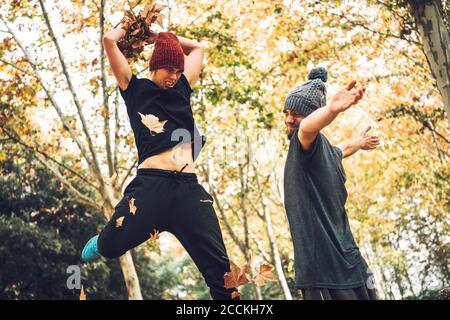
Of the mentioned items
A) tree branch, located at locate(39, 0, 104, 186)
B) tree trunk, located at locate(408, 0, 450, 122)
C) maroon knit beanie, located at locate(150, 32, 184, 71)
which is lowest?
maroon knit beanie, located at locate(150, 32, 184, 71)

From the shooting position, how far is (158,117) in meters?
3.41

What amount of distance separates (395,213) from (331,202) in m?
20.6

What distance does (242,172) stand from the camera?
46.8ft

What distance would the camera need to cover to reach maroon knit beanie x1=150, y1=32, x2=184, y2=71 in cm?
344

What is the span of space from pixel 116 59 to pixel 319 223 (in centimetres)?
167

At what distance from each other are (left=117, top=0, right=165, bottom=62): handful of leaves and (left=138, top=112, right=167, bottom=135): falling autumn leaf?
1.96ft

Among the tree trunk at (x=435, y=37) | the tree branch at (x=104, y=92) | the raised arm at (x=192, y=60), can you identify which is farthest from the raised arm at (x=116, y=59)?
the tree branch at (x=104, y=92)

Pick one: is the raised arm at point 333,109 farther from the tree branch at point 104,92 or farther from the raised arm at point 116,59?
the tree branch at point 104,92

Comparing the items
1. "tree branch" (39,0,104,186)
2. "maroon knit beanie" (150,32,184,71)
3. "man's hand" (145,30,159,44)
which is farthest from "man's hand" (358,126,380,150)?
"tree branch" (39,0,104,186)

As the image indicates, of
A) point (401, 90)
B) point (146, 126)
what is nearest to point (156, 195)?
point (146, 126)

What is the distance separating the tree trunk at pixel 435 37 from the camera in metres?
6.53

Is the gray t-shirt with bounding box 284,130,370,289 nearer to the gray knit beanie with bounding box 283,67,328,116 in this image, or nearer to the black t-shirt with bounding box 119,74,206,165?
the gray knit beanie with bounding box 283,67,328,116

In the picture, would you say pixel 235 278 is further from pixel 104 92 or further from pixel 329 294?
pixel 104 92

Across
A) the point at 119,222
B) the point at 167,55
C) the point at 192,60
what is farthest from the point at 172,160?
the point at 192,60
